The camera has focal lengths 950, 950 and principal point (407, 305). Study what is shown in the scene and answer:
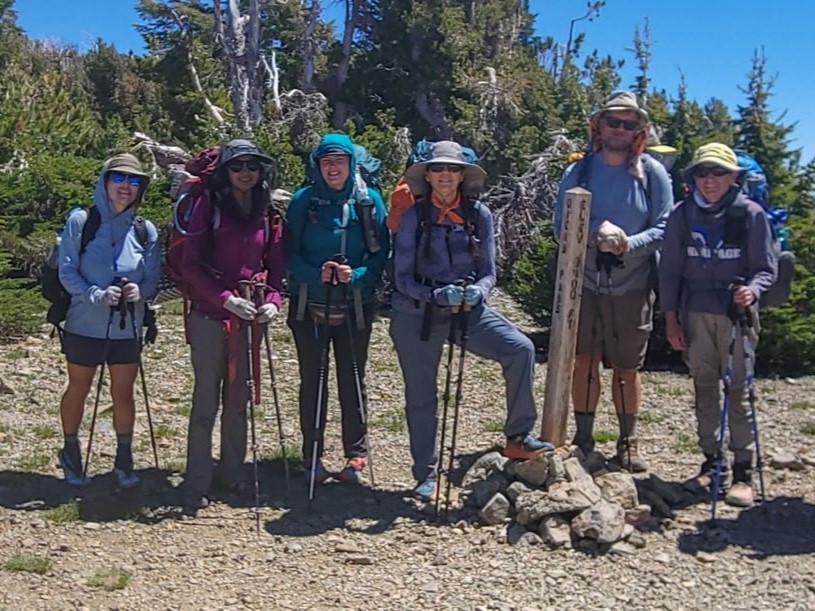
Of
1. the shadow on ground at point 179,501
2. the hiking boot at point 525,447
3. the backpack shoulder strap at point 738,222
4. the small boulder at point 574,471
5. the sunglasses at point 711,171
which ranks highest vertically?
the sunglasses at point 711,171

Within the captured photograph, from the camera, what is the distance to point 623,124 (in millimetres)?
6293

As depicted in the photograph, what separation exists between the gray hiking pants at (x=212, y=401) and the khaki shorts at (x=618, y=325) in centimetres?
239

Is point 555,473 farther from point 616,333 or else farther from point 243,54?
point 243,54

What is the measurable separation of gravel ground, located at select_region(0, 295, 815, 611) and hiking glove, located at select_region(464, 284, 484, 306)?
1429mm

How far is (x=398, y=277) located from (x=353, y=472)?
1596 mm

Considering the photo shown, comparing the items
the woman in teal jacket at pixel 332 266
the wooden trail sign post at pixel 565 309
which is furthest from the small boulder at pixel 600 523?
the woman in teal jacket at pixel 332 266

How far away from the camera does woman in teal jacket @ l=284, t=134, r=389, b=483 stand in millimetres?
6207

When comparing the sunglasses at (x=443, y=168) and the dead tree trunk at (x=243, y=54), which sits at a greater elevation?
the dead tree trunk at (x=243, y=54)

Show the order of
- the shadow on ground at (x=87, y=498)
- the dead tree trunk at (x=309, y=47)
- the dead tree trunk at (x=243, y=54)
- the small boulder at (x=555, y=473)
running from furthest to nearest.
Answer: the dead tree trunk at (x=309, y=47)
the dead tree trunk at (x=243, y=54)
the shadow on ground at (x=87, y=498)
the small boulder at (x=555, y=473)

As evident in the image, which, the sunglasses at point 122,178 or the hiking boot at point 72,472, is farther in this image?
the hiking boot at point 72,472

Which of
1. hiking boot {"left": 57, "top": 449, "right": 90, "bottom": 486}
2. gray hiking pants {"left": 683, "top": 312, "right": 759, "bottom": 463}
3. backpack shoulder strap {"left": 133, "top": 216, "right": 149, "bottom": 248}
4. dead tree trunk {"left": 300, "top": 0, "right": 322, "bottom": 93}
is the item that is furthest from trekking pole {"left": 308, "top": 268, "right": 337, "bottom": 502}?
dead tree trunk {"left": 300, "top": 0, "right": 322, "bottom": 93}

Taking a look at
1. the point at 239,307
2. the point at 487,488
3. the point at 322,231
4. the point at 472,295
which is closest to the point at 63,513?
the point at 239,307

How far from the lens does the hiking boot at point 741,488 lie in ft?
20.7

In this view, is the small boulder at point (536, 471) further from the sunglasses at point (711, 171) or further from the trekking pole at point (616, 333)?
the sunglasses at point (711, 171)
